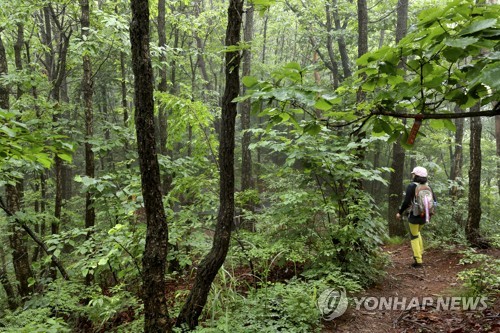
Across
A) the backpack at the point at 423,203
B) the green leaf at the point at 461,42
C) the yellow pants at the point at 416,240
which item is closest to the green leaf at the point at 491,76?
the green leaf at the point at 461,42

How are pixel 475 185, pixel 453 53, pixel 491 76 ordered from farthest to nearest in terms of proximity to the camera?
pixel 475 185
pixel 453 53
pixel 491 76

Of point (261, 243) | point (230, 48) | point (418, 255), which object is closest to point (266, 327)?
point (261, 243)

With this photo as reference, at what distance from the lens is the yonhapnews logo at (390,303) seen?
3.99 meters

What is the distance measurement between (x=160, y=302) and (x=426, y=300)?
3.76 metres

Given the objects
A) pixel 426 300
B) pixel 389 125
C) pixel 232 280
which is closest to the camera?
pixel 389 125

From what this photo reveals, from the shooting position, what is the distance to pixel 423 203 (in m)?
6.07

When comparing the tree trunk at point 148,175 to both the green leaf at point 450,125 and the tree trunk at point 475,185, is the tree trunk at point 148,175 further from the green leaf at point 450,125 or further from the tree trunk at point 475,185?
the tree trunk at point 475,185

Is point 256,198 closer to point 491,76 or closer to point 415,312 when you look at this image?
point 415,312

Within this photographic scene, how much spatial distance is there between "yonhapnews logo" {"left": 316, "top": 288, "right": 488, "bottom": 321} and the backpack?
1.92 metres

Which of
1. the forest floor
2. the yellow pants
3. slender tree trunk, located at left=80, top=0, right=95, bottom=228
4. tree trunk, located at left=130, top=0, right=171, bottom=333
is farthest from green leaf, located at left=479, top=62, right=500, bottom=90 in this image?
slender tree trunk, located at left=80, top=0, right=95, bottom=228

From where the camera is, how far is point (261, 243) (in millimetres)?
5301

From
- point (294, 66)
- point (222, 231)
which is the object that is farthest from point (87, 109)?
point (294, 66)

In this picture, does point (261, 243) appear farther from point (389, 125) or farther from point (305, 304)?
point (389, 125)

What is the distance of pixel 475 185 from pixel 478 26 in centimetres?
720
